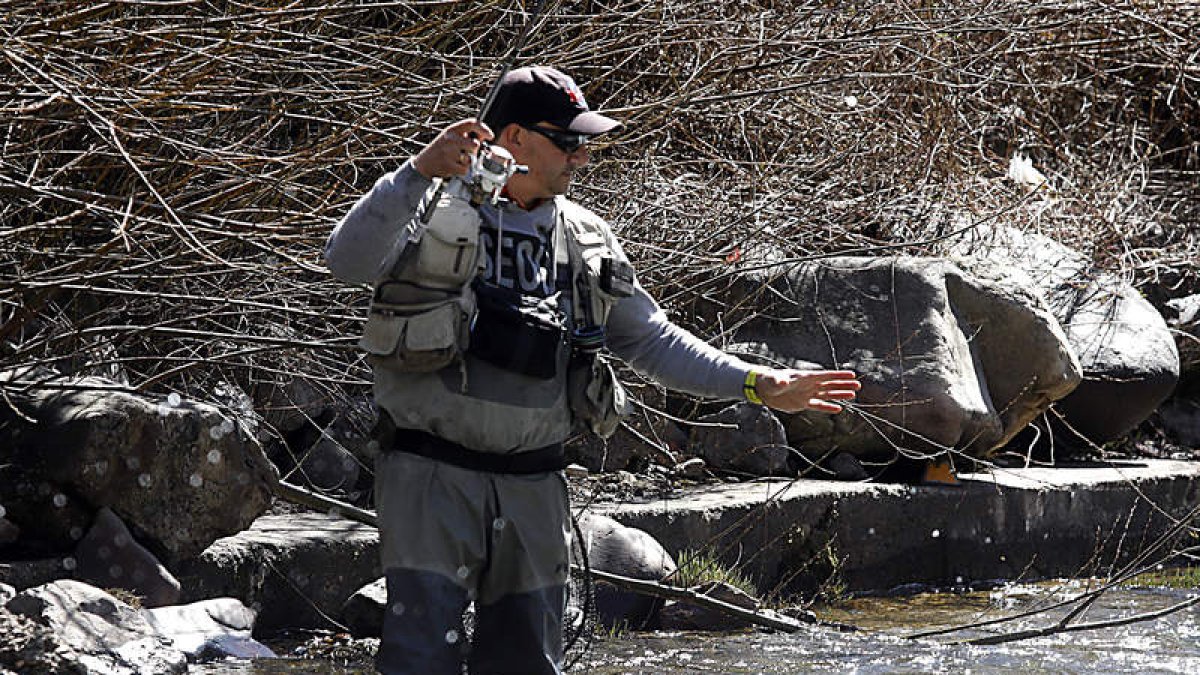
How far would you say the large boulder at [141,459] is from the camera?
5.36 metres

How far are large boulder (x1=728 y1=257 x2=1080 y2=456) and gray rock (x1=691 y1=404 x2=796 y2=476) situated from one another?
0.20 metres

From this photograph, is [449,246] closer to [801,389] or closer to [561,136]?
[561,136]

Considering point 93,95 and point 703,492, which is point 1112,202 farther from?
point 93,95

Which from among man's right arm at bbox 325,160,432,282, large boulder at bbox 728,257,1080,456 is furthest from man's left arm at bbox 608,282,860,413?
large boulder at bbox 728,257,1080,456

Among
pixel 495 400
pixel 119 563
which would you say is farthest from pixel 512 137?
pixel 119 563

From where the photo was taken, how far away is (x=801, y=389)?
3.62 metres

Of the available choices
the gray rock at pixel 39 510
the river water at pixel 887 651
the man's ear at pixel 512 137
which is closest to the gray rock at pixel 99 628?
the river water at pixel 887 651

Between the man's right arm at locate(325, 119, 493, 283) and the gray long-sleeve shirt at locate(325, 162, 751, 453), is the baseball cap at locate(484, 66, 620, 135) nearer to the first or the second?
the gray long-sleeve shirt at locate(325, 162, 751, 453)

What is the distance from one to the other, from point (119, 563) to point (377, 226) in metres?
2.56

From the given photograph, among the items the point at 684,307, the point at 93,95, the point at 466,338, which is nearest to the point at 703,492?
the point at 684,307

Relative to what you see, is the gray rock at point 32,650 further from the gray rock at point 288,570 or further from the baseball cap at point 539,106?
the baseball cap at point 539,106

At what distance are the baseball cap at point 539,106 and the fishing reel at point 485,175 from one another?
223 mm

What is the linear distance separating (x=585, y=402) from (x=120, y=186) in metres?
2.83

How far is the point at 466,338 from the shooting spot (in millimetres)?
3348
